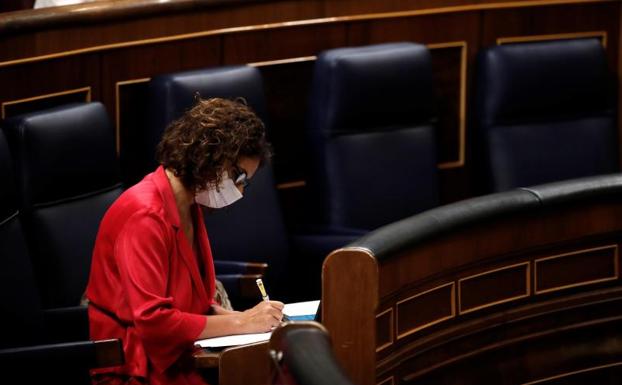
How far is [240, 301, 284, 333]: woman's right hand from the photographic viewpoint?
132 centimetres

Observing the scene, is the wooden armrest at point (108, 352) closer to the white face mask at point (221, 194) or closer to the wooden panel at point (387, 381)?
the white face mask at point (221, 194)

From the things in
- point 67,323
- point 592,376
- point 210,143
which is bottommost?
point 592,376

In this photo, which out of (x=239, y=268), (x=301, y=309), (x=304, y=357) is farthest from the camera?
(x=239, y=268)

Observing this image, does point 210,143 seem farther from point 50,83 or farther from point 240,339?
point 50,83

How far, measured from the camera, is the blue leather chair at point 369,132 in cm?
189

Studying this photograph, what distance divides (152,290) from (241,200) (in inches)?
20.6

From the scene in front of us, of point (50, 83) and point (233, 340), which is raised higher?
point (50, 83)

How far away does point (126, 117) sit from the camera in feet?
5.89

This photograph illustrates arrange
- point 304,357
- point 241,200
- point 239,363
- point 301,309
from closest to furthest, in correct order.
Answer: point 304,357 < point 239,363 < point 301,309 < point 241,200

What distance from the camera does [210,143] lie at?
4.33ft

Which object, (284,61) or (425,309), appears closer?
(425,309)

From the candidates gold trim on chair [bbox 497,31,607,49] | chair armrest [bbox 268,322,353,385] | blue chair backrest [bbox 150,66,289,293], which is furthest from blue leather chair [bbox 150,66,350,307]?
chair armrest [bbox 268,322,353,385]

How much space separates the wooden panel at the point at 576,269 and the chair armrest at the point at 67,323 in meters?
0.57

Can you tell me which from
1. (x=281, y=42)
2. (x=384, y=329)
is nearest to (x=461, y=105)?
(x=281, y=42)
